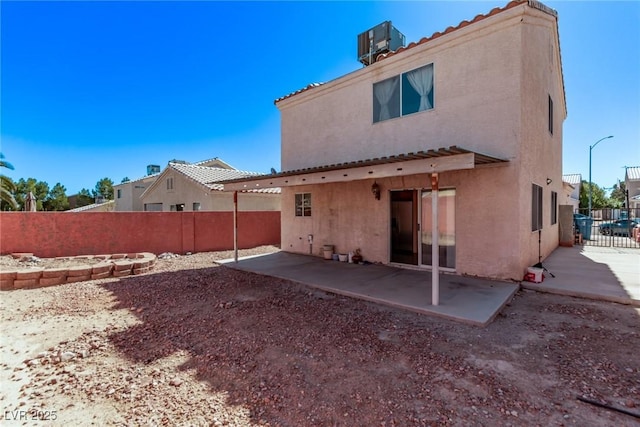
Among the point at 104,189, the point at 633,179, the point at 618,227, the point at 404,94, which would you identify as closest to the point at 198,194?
the point at 404,94

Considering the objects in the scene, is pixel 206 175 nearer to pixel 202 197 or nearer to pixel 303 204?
pixel 202 197

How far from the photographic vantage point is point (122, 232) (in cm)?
1180

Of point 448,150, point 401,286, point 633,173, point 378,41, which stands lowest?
point 401,286

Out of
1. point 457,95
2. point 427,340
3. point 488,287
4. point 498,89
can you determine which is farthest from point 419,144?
point 427,340

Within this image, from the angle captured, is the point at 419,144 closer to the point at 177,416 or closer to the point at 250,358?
the point at 250,358

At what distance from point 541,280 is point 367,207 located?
5.01 meters

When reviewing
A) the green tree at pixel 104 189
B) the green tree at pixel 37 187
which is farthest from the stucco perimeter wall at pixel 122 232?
the green tree at pixel 104 189

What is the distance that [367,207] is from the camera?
9.57 metres

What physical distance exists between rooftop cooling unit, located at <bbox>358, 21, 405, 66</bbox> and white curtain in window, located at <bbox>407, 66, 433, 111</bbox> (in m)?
2.67

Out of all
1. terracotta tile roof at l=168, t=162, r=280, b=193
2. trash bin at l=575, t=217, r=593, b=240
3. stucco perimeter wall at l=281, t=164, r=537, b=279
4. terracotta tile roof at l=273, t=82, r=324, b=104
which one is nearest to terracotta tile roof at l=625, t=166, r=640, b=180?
trash bin at l=575, t=217, r=593, b=240

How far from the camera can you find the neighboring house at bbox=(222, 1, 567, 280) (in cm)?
677

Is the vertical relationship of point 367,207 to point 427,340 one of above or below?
above

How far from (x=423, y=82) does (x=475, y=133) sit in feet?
7.31

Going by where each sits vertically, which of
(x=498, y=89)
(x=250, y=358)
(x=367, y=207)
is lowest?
(x=250, y=358)
